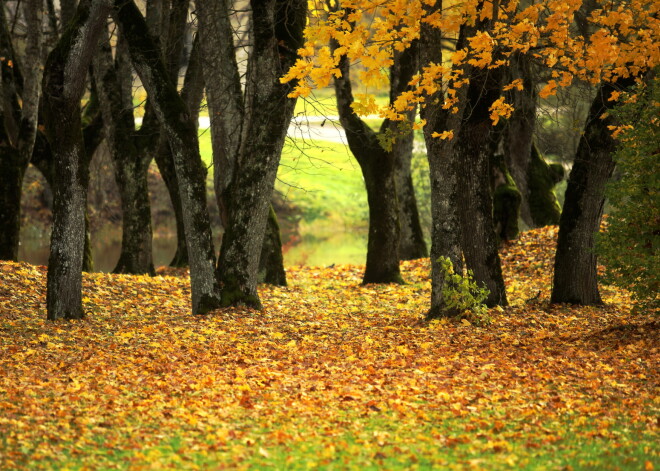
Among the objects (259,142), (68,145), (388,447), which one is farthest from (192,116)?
(388,447)

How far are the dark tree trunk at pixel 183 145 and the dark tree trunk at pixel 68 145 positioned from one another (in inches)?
28.7

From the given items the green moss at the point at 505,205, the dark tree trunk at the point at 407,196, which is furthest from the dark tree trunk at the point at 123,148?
the green moss at the point at 505,205

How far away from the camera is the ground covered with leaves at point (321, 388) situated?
636 centimetres

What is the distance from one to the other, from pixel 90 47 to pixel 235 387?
615cm

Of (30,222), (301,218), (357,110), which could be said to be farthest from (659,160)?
(301,218)

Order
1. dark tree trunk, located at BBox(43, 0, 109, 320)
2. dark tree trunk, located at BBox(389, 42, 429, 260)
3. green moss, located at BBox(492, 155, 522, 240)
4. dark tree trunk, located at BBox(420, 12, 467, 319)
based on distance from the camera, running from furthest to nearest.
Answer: dark tree trunk, located at BBox(389, 42, 429, 260) → green moss, located at BBox(492, 155, 522, 240) → dark tree trunk, located at BBox(420, 12, 467, 319) → dark tree trunk, located at BBox(43, 0, 109, 320)

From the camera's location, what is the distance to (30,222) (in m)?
39.4

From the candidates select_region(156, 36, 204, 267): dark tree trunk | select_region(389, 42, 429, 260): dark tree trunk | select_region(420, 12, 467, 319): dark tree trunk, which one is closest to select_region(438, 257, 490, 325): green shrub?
select_region(420, 12, 467, 319): dark tree trunk

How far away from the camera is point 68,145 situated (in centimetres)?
1194

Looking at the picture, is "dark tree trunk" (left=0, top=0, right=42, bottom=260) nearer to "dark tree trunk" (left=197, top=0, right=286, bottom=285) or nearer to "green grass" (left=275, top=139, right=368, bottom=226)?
"dark tree trunk" (left=197, top=0, right=286, bottom=285)

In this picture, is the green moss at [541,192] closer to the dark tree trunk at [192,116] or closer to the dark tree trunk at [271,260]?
the dark tree trunk at [271,260]

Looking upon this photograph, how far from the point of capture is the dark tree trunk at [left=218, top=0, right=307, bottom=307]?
503 inches

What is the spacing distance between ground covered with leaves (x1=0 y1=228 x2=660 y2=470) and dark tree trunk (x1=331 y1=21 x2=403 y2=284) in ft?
13.0

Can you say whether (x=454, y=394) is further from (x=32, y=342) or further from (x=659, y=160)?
(x=32, y=342)
